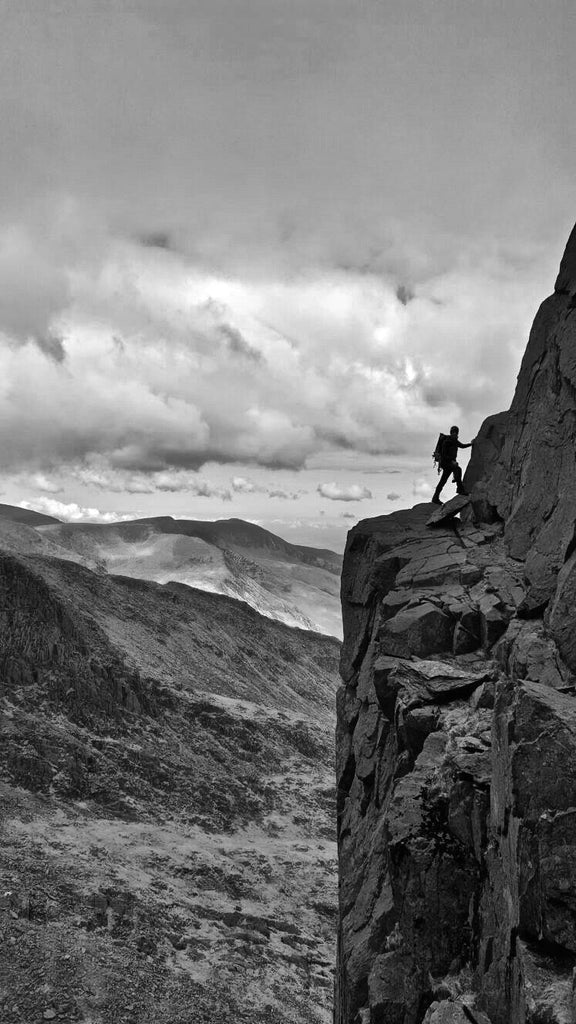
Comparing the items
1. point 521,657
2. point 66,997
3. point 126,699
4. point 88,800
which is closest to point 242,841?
point 88,800

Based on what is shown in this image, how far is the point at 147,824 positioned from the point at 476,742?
159 feet

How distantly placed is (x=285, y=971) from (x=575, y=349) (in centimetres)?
3992

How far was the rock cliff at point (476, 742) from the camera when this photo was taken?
9.63 m


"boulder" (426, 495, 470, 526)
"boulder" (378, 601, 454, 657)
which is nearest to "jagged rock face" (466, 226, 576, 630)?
"boulder" (426, 495, 470, 526)

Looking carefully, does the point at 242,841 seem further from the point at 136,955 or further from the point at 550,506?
the point at 550,506

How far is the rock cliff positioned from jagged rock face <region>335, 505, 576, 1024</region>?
39 millimetres

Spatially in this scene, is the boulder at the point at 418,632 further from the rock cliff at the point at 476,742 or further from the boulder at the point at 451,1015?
the boulder at the point at 451,1015

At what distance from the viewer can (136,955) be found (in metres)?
33.7

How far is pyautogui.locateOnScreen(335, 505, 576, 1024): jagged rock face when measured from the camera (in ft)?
30.9

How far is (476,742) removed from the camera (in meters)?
13.0

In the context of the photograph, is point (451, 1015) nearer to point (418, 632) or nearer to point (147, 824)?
point (418, 632)

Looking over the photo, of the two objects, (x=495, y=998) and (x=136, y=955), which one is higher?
(x=495, y=998)

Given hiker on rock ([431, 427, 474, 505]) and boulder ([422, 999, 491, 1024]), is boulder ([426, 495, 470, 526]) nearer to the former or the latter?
hiker on rock ([431, 427, 474, 505])

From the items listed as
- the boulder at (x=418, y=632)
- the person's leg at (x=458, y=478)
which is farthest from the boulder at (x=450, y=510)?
the boulder at (x=418, y=632)
